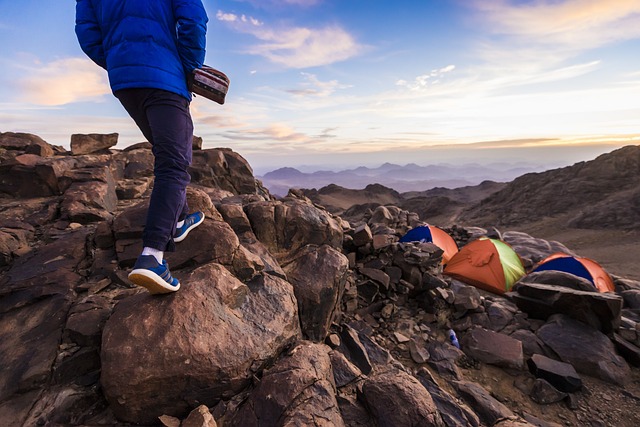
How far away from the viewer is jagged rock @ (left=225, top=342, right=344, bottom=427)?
3.40 m

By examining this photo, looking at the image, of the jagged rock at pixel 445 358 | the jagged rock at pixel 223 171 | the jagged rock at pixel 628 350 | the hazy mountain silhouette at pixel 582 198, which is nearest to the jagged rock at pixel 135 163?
the jagged rock at pixel 223 171

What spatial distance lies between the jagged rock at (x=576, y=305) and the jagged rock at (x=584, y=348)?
248 millimetres

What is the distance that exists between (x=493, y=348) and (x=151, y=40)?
9055mm

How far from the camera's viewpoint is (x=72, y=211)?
6914 mm

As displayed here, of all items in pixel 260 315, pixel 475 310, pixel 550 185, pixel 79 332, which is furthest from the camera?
pixel 550 185

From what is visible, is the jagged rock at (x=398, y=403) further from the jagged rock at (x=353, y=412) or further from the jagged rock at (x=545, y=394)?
the jagged rock at (x=545, y=394)

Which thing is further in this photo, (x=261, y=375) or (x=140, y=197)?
(x=140, y=197)

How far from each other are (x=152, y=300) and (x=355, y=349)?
3729 mm

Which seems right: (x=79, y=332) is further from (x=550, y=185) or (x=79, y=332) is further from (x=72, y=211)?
(x=550, y=185)

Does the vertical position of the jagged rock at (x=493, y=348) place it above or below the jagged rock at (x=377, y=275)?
below

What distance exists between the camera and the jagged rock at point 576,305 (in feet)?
25.7

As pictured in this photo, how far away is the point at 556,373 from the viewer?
6.52 metres

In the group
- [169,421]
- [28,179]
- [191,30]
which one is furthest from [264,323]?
[28,179]

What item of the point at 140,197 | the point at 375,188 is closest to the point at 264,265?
the point at 140,197
